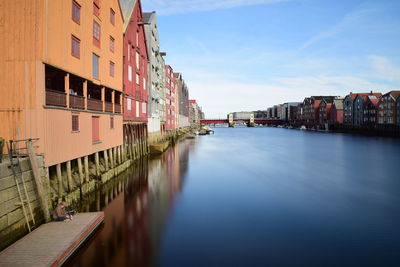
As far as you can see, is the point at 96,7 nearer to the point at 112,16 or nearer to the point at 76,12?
the point at 112,16

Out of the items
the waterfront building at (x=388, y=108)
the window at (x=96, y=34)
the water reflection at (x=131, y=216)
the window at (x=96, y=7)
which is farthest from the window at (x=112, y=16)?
the waterfront building at (x=388, y=108)

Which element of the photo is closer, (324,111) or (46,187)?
(46,187)

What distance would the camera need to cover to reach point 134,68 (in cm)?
3609

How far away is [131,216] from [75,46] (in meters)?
12.2

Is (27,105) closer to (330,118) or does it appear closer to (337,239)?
(337,239)

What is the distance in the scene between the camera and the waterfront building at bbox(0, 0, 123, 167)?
1448 centimetres

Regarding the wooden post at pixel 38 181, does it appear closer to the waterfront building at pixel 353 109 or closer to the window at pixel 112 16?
the window at pixel 112 16

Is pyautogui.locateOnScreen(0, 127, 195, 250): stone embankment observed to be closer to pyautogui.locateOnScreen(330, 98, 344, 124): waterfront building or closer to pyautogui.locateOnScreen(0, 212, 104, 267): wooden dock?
pyautogui.locateOnScreen(0, 212, 104, 267): wooden dock

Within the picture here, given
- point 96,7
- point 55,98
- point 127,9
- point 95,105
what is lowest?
point 55,98

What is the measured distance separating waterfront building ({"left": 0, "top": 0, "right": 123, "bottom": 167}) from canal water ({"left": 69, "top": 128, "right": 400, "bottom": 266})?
5.19 m

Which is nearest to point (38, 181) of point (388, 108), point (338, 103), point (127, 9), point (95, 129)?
point (95, 129)

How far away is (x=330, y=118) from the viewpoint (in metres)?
146

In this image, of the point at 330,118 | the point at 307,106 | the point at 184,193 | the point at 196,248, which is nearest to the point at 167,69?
the point at 184,193

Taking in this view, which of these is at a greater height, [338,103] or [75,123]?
[338,103]
